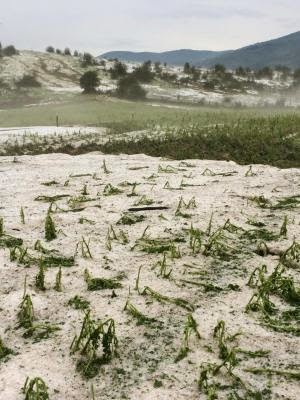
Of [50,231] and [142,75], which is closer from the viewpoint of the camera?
[50,231]

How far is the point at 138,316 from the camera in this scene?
464 cm

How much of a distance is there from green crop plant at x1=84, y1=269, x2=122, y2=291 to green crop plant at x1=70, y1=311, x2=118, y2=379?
3.18 feet

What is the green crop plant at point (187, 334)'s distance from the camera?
4.07 metres

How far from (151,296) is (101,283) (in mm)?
605

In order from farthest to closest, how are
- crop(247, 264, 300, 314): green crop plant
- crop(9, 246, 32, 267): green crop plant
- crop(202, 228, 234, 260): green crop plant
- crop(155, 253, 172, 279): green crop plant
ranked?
crop(202, 228, 234, 260): green crop plant < crop(9, 246, 32, 267): green crop plant < crop(155, 253, 172, 279): green crop plant < crop(247, 264, 300, 314): green crop plant

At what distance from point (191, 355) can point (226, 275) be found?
5.44 ft

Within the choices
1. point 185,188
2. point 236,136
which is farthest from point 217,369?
point 236,136

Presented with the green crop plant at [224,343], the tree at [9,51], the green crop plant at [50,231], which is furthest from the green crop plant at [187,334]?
the tree at [9,51]

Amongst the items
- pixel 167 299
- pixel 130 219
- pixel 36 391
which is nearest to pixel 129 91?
pixel 130 219

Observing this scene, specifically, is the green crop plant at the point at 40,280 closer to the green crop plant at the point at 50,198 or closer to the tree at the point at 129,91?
the green crop plant at the point at 50,198

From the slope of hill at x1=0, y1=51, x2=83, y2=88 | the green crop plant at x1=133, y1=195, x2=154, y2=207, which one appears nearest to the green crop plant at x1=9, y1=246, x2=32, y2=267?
the green crop plant at x1=133, y1=195, x2=154, y2=207

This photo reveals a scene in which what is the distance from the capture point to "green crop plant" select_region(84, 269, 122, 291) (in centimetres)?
521

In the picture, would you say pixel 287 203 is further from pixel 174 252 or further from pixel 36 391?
pixel 36 391

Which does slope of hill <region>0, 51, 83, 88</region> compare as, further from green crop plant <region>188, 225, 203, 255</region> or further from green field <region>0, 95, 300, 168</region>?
green crop plant <region>188, 225, 203, 255</region>
